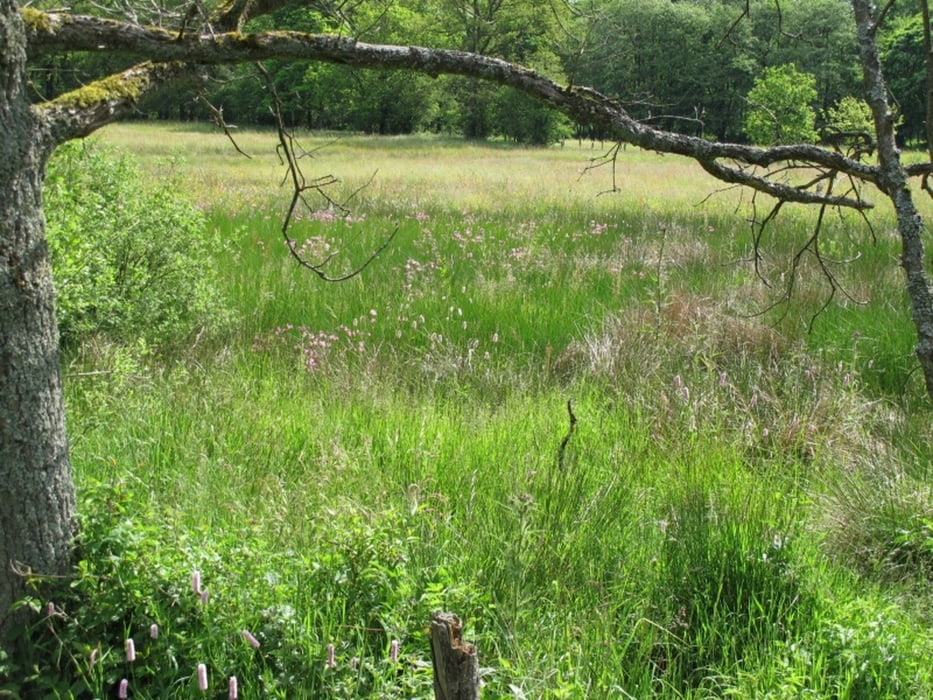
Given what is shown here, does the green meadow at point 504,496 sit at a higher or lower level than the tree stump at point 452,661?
lower

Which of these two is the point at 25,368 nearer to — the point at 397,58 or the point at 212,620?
the point at 212,620

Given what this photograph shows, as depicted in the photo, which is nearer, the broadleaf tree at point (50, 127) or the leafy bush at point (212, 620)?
the broadleaf tree at point (50, 127)

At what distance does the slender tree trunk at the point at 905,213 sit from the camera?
318 cm

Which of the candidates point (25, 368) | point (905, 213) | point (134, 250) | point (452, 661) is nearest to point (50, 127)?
point (25, 368)

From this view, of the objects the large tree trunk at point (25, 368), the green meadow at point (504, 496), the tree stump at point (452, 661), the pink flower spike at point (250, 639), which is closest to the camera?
the tree stump at point (452, 661)

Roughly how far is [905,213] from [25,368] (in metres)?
3.26

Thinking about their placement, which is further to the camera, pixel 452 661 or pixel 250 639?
pixel 250 639

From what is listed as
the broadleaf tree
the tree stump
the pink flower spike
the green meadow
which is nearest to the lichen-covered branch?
the broadleaf tree

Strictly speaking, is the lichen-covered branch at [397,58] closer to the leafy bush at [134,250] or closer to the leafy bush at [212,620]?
the leafy bush at [212,620]

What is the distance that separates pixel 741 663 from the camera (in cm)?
277

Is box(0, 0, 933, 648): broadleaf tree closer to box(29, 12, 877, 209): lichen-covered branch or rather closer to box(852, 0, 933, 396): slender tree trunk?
box(29, 12, 877, 209): lichen-covered branch

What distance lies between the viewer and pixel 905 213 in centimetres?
319

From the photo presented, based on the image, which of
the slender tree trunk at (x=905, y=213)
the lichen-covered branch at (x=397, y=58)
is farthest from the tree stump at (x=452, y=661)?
the slender tree trunk at (x=905, y=213)

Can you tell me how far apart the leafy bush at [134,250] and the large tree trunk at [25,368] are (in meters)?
2.99
